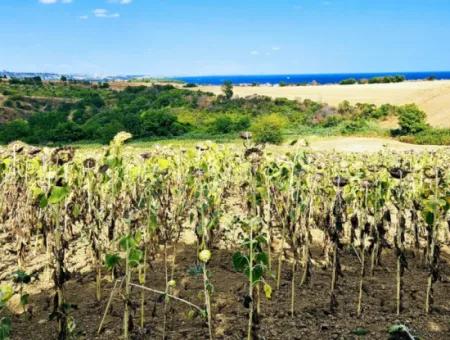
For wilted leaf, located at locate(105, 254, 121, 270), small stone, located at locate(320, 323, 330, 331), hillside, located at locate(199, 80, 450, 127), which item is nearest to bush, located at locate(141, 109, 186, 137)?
hillside, located at locate(199, 80, 450, 127)

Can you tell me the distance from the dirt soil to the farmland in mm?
17

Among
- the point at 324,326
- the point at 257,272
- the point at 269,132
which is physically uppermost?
the point at 257,272

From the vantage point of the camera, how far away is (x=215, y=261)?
6.69m

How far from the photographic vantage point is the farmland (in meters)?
4.28

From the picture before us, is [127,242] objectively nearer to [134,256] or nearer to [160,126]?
[134,256]

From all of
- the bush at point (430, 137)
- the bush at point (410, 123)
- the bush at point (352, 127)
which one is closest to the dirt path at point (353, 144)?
the bush at point (430, 137)

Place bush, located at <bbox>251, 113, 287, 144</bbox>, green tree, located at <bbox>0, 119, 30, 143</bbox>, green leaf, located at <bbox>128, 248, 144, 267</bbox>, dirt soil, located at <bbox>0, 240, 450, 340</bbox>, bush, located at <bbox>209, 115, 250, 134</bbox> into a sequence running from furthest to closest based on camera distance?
green tree, located at <bbox>0, 119, 30, 143</bbox>, bush, located at <bbox>209, 115, 250, 134</bbox>, bush, located at <bbox>251, 113, 287, 144</bbox>, dirt soil, located at <bbox>0, 240, 450, 340</bbox>, green leaf, located at <bbox>128, 248, 144, 267</bbox>

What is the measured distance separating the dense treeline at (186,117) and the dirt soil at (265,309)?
2861 cm

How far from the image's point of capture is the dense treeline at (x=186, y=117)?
4234 centimetres

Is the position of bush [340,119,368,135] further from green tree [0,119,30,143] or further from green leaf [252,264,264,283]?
green leaf [252,264,264,283]

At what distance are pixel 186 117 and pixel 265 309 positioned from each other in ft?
165

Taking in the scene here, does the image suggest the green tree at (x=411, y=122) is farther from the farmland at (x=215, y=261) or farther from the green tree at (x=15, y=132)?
the farmland at (x=215, y=261)

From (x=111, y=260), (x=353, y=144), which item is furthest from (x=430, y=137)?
(x=111, y=260)

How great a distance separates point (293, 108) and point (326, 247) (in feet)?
184
